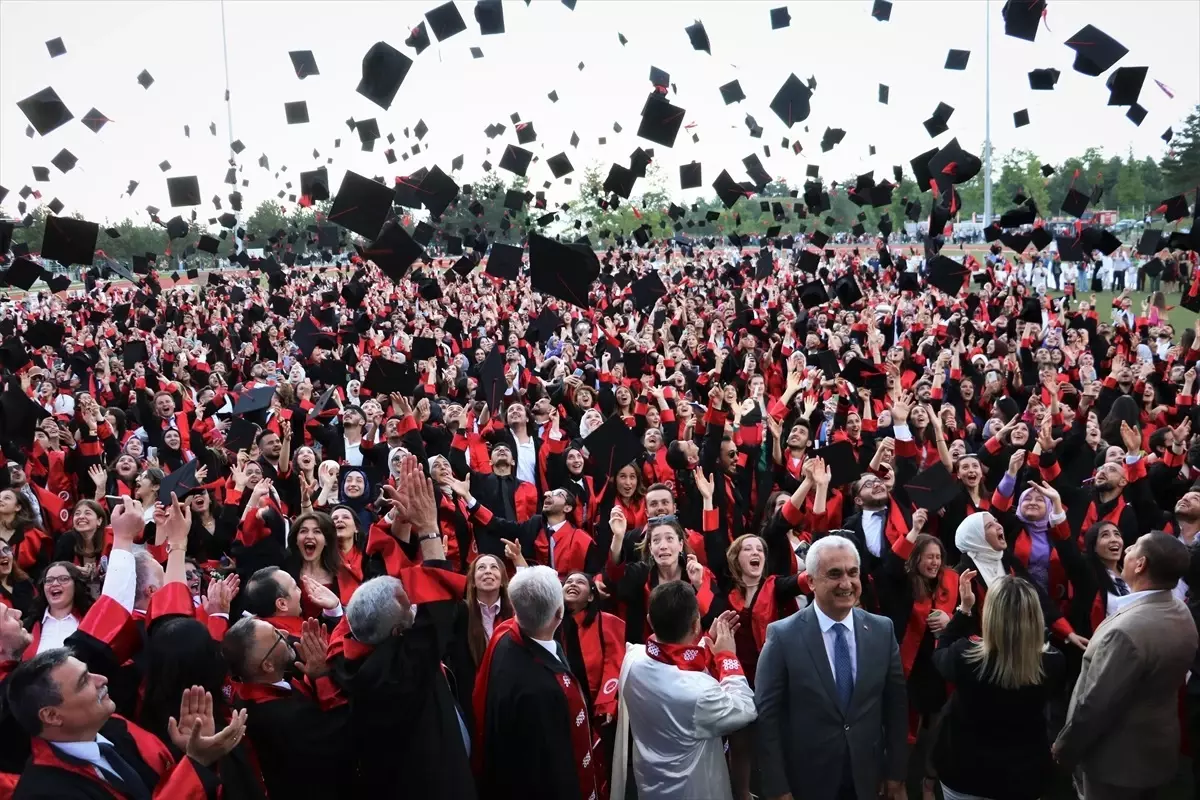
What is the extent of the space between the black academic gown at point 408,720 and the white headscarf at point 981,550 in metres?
2.61

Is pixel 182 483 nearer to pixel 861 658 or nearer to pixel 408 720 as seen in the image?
pixel 408 720

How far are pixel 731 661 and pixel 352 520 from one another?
8.20ft

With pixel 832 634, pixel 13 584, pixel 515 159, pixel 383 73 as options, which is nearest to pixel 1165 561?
pixel 832 634

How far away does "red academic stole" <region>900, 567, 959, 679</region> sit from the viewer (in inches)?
186

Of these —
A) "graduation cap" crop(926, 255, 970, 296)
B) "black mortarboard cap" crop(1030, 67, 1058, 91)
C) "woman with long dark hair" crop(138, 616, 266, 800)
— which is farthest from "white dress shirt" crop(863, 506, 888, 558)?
"black mortarboard cap" crop(1030, 67, 1058, 91)

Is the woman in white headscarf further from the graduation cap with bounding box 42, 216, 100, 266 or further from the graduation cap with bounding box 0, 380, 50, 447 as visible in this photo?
the graduation cap with bounding box 42, 216, 100, 266

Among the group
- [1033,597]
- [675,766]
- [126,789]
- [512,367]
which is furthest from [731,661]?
[512,367]

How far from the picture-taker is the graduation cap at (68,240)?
9.73 m

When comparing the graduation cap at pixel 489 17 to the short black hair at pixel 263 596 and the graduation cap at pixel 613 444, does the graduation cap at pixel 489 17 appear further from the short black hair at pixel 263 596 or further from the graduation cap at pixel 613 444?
Result: the short black hair at pixel 263 596

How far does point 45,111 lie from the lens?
1028cm

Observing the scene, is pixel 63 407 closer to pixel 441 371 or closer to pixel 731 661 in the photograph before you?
pixel 441 371

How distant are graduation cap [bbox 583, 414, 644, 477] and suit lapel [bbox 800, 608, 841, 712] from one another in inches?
120

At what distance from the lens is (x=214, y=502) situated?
6.71 m

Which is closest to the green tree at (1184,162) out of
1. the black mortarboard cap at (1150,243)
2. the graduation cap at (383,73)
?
the black mortarboard cap at (1150,243)
